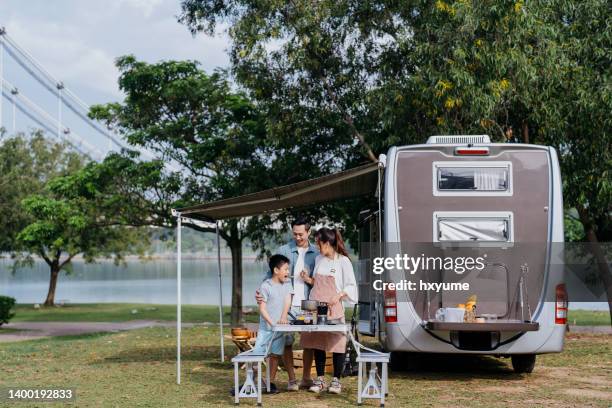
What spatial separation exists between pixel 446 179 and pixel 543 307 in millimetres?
1732

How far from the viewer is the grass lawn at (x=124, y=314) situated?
24.0 metres

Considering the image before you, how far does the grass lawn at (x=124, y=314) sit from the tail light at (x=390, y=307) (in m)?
13.4

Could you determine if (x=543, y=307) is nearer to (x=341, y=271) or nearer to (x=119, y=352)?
(x=341, y=271)

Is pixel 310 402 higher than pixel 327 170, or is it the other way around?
pixel 327 170

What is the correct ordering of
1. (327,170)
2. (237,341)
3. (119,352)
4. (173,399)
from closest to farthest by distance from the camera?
(173,399) → (237,341) → (119,352) → (327,170)

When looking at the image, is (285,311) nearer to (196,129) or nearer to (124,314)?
(196,129)

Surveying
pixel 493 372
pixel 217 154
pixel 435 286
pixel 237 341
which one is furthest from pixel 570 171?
pixel 217 154

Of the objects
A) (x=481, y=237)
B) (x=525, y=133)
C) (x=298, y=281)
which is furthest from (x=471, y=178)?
(x=525, y=133)

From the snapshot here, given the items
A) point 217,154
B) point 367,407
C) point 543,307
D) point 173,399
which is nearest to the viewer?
point 367,407

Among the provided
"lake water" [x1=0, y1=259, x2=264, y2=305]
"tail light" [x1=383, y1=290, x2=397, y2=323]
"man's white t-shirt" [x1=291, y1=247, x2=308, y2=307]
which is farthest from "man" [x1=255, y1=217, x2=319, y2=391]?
"lake water" [x1=0, y1=259, x2=264, y2=305]

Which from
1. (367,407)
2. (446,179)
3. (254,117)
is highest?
(254,117)

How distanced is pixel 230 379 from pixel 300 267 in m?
1.88

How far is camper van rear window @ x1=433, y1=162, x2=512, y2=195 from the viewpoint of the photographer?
9.28 meters

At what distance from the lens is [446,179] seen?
9.32m
